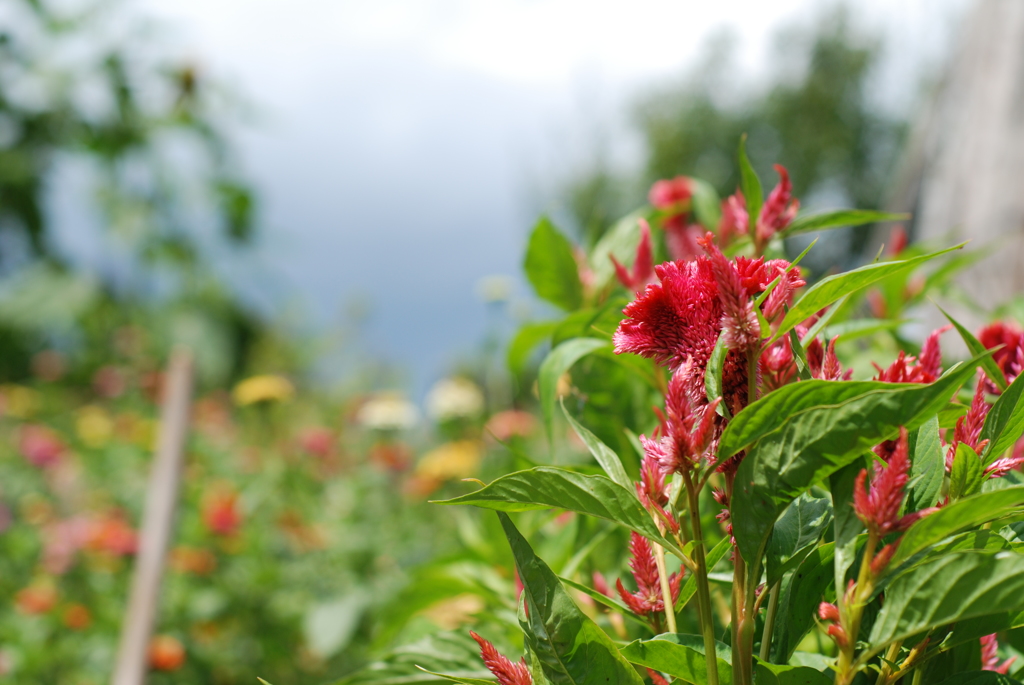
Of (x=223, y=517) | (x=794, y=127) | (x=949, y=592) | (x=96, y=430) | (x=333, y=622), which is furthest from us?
(x=794, y=127)

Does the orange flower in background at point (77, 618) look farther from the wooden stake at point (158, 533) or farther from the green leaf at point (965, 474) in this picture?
the green leaf at point (965, 474)

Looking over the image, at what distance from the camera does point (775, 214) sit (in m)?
0.51

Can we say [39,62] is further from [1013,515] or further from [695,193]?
[1013,515]

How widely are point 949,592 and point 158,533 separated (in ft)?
3.62

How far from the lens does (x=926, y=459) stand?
0.32m

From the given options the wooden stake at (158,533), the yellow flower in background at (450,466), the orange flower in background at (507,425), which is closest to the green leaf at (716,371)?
the wooden stake at (158,533)

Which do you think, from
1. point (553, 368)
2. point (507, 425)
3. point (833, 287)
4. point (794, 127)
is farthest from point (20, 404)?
point (794, 127)

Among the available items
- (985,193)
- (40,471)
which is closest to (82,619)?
(40,471)

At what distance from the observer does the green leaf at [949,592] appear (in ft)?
0.77

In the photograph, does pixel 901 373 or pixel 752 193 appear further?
pixel 752 193

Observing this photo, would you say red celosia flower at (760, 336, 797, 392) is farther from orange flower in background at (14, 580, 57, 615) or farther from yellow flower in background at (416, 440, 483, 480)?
orange flower in background at (14, 580, 57, 615)

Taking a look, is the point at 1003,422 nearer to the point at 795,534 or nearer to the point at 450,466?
the point at 795,534

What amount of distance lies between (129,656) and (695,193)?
0.97 m

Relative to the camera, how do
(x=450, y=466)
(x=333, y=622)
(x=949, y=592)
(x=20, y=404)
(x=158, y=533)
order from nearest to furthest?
(x=949, y=592)
(x=158, y=533)
(x=333, y=622)
(x=450, y=466)
(x=20, y=404)
